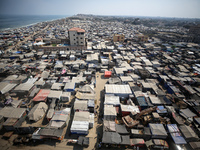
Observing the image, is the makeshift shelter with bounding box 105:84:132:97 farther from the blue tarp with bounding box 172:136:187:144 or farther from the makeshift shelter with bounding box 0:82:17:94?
the makeshift shelter with bounding box 0:82:17:94

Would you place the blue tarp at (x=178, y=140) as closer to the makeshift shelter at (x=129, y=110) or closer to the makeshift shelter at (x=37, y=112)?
the makeshift shelter at (x=129, y=110)

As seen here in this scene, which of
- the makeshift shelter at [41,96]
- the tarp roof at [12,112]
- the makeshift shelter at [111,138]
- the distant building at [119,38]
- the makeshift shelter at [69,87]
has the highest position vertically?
the distant building at [119,38]

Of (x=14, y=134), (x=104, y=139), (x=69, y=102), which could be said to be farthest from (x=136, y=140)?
(x=14, y=134)

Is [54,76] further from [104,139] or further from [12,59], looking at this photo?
[12,59]

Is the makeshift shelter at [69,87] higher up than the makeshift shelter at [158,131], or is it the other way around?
the makeshift shelter at [69,87]

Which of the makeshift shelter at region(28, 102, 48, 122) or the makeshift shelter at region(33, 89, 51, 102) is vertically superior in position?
the makeshift shelter at region(33, 89, 51, 102)

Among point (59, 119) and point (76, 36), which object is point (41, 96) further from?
point (76, 36)

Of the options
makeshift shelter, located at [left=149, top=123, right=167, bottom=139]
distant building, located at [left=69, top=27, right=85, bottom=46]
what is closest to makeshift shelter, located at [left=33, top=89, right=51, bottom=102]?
makeshift shelter, located at [left=149, top=123, right=167, bottom=139]

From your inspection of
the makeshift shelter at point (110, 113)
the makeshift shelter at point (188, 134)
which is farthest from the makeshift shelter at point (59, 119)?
the makeshift shelter at point (188, 134)
